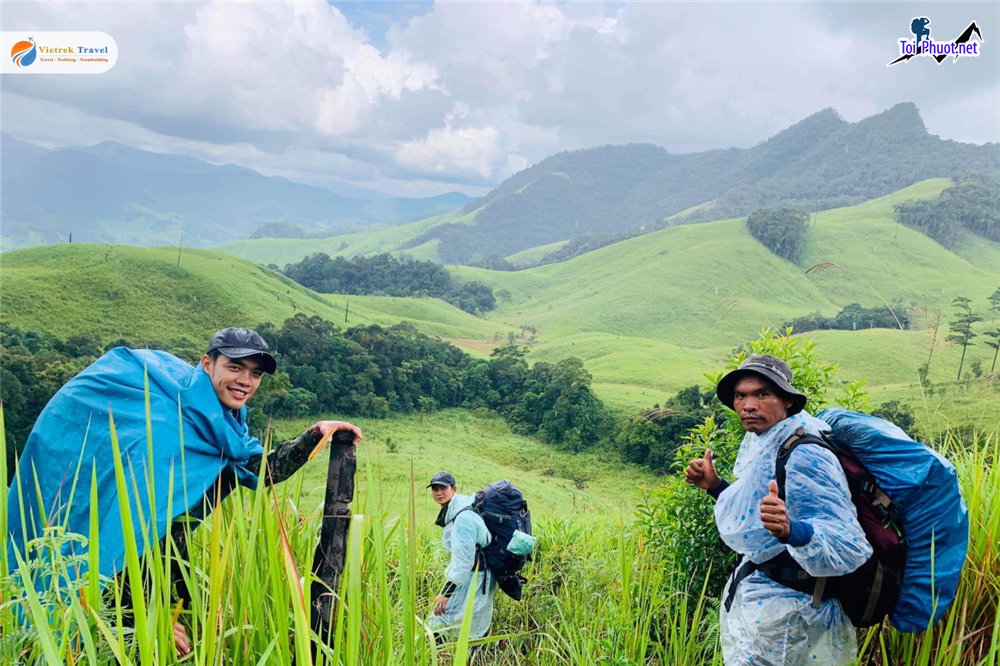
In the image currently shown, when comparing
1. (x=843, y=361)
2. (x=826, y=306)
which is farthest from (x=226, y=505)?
(x=826, y=306)

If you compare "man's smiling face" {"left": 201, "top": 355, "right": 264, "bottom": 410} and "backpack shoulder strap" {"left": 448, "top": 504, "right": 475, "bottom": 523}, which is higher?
"man's smiling face" {"left": 201, "top": 355, "right": 264, "bottom": 410}

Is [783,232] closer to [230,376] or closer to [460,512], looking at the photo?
[460,512]

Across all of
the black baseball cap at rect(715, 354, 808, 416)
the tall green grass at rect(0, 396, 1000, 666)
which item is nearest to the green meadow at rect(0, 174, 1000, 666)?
the tall green grass at rect(0, 396, 1000, 666)

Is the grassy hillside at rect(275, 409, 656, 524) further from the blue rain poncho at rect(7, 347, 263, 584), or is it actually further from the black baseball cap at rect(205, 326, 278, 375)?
the blue rain poncho at rect(7, 347, 263, 584)

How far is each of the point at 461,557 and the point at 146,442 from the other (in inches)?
88.5

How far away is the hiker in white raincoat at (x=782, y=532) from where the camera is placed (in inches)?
72.9

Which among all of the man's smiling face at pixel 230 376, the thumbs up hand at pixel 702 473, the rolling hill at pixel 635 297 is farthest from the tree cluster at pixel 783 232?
the man's smiling face at pixel 230 376

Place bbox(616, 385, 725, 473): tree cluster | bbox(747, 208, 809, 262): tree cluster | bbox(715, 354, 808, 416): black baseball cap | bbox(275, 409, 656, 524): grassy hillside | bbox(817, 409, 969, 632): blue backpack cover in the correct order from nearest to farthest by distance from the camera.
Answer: bbox(817, 409, 969, 632): blue backpack cover
bbox(715, 354, 808, 416): black baseball cap
bbox(275, 409, 656, 524): grassy hillside
bbox(616, 385, 725, 473): tree cluster
bbox(747, 208, 809, 262): tree cluster

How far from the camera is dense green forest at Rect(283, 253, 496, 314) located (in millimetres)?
101250

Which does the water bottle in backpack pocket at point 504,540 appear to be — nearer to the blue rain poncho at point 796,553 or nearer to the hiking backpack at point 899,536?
the blue rain poncho at point 796,553

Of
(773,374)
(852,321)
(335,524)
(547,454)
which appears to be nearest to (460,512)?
(335,524)

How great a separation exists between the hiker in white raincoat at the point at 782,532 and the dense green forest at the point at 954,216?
135 metres

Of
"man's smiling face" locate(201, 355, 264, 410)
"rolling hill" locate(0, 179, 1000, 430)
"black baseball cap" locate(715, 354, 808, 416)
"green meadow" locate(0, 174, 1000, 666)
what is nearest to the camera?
"green meadow" locate(0, 174, 1000, 666)

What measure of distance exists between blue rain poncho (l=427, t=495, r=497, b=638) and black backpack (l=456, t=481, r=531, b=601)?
0.05m
